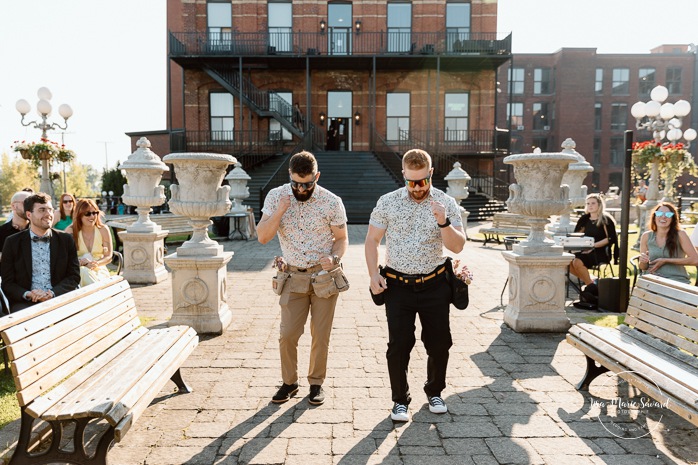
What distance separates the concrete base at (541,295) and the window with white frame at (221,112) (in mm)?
23988

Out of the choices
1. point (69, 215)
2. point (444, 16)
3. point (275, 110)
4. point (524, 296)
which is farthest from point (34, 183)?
point (524, 296)

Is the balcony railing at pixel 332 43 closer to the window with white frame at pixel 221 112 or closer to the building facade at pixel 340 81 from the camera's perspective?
the building facade at pixel 340 81

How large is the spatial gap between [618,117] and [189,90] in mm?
38617

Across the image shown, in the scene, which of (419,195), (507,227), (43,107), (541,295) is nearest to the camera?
(419,195)

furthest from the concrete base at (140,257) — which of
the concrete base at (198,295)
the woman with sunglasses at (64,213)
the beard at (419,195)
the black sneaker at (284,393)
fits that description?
the beard at (419,195)

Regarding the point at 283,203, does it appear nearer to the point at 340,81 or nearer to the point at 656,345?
the point at 656,345

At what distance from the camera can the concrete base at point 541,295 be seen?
591 cm

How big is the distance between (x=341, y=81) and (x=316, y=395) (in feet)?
84.2

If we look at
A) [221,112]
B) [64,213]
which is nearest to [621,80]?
[221,112]

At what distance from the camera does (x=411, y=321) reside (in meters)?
3.70

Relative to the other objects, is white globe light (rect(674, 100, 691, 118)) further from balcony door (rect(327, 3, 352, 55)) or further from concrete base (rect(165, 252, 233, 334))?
balcony door (rect(327, 3, 352, 55))

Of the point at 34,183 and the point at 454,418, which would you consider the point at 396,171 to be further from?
the point at 34,183

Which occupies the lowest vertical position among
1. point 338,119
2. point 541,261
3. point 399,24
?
point 541,261

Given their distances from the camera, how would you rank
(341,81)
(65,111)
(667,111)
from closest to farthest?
(667,111), (65,111), (341,81)
